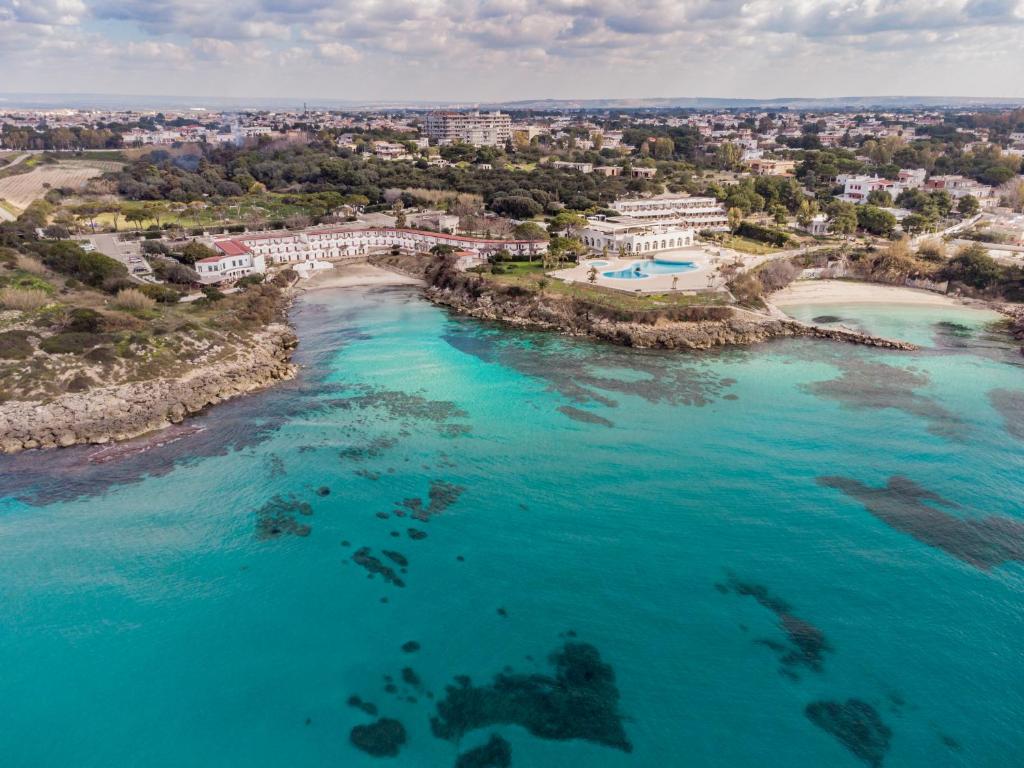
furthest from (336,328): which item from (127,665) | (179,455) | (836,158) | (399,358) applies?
(836,158)

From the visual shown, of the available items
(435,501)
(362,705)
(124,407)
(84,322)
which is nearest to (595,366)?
(435,501)

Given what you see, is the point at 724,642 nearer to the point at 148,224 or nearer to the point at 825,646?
the point at 825,646

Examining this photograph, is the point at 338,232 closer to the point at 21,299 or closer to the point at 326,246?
the point at 326,246

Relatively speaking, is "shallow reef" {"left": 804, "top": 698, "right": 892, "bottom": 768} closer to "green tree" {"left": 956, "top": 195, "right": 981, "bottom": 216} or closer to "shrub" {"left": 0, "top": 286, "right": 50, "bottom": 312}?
"shrub" {"left": 0, "top": 286, "right": 50, "bottom": 312}

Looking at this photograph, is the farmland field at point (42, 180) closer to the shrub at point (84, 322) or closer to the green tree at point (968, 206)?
the shrub at point (84, 322)

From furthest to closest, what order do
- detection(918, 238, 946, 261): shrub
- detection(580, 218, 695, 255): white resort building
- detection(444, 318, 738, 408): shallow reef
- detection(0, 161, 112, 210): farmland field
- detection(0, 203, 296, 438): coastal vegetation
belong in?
detection(0, 161, 112, 210): farmland field, detection(580, 218, 695, 255): white resort building, detection(918, 238, 946, 261): shrub, detection(444, 318, 738, 408): shallow reef, detection(0, 203, 296, 438): coastal vegetation

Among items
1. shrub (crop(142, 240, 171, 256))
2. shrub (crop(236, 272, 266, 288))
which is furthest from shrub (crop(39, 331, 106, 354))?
shrub (crop(142, 240, 171, 256))
